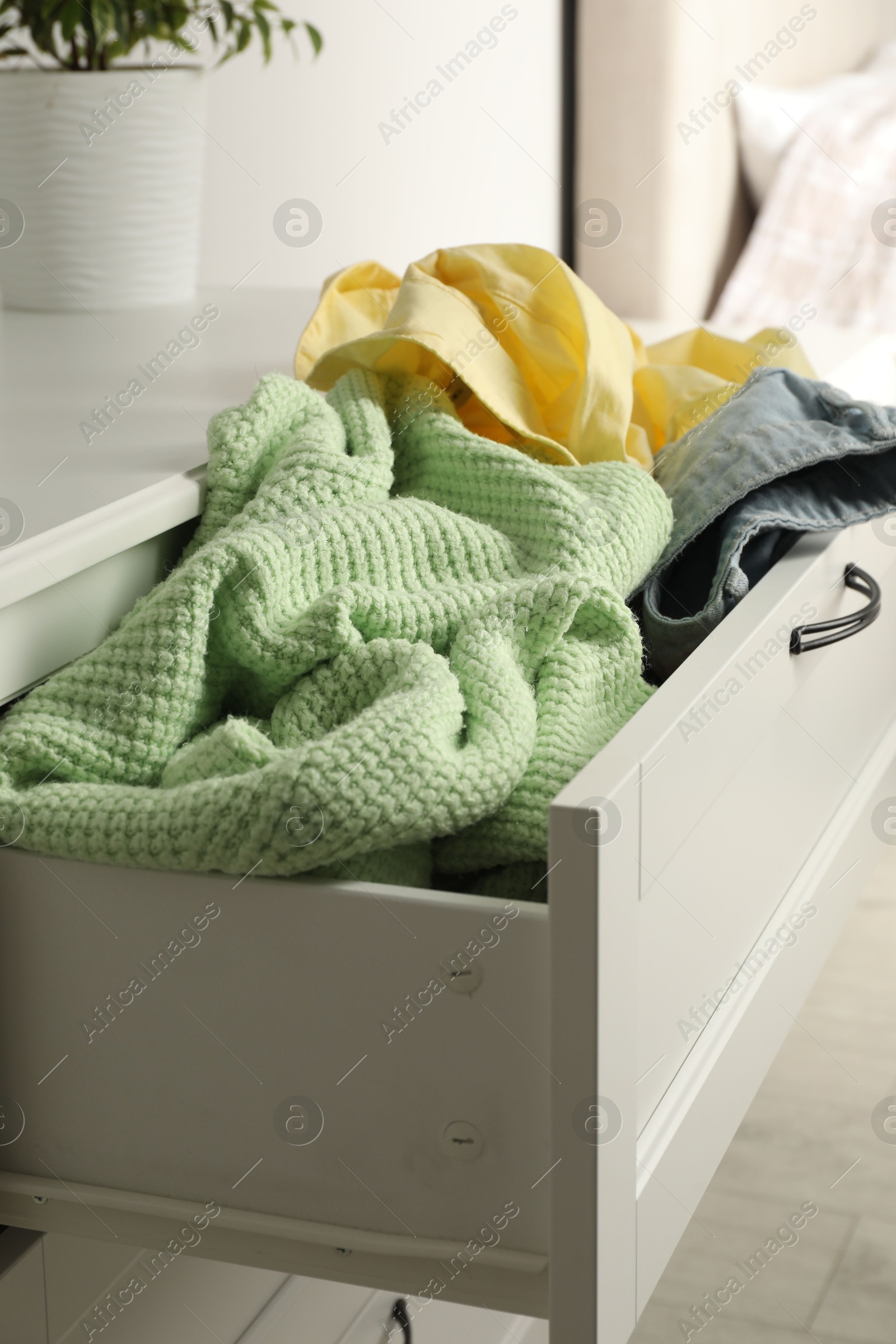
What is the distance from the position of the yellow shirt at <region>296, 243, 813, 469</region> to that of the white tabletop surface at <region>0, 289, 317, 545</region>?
0.08 meters

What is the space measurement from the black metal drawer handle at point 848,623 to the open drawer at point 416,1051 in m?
0.06

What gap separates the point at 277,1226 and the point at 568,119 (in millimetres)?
1912

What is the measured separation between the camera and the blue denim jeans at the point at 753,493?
674mm

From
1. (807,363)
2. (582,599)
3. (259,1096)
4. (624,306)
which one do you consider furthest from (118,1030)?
(624,306)

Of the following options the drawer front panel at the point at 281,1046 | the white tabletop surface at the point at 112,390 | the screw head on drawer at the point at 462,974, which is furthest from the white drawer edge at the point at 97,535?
the screw head on drawer at the point at 462,974

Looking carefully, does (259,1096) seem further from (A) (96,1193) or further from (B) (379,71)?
(B) (379,71)

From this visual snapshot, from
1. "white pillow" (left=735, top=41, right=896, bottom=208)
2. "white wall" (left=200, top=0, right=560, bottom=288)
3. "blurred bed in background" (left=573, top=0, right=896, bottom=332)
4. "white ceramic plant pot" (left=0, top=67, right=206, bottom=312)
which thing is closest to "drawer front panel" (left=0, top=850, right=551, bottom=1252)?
"white ceramic plant pot" (left=0, top=67, right=206, bottom=312)

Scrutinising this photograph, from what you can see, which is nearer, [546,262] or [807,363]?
[546,262]

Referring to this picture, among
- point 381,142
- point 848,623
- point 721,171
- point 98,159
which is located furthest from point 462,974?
point 721,171

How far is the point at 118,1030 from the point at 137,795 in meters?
0.09

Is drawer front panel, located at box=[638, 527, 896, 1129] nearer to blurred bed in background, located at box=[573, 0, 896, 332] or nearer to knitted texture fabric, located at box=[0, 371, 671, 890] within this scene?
knitted texture fabric, located at box=[0, 371, 671, 890]

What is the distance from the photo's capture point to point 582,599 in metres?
0.54

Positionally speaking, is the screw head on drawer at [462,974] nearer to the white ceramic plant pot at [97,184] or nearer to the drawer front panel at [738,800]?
the drawer front panel at [738,800]

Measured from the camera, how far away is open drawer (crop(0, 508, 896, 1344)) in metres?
0.42
